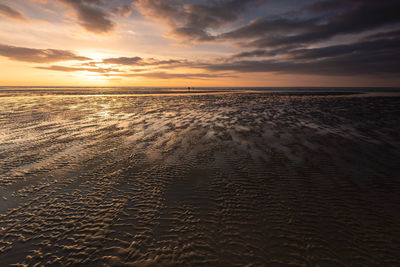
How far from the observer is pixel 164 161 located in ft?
29.6

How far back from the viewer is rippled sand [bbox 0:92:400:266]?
4.10 metres

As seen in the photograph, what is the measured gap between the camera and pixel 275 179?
285 inches

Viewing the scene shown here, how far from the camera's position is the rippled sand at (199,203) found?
4098 mm

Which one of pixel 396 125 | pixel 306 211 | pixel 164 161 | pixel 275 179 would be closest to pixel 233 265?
pixel 306 211

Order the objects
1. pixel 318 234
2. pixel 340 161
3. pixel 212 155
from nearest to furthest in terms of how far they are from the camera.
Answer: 1. pixel 318 234
2. pixel 340 161
3. pixel 212 155

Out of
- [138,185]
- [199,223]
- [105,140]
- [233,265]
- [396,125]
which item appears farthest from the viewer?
[396,125]

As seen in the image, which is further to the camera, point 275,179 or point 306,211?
point 275,179

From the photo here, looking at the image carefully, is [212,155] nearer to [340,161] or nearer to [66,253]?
[340,161]

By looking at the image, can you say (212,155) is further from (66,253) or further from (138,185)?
(66,253)

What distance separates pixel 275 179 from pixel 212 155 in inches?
136

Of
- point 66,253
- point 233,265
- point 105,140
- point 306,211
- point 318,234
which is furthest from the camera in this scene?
point 105,140

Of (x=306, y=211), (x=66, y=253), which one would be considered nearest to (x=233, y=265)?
(x=306, y=211)

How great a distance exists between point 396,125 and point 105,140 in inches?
942

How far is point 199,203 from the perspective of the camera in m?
5.86
